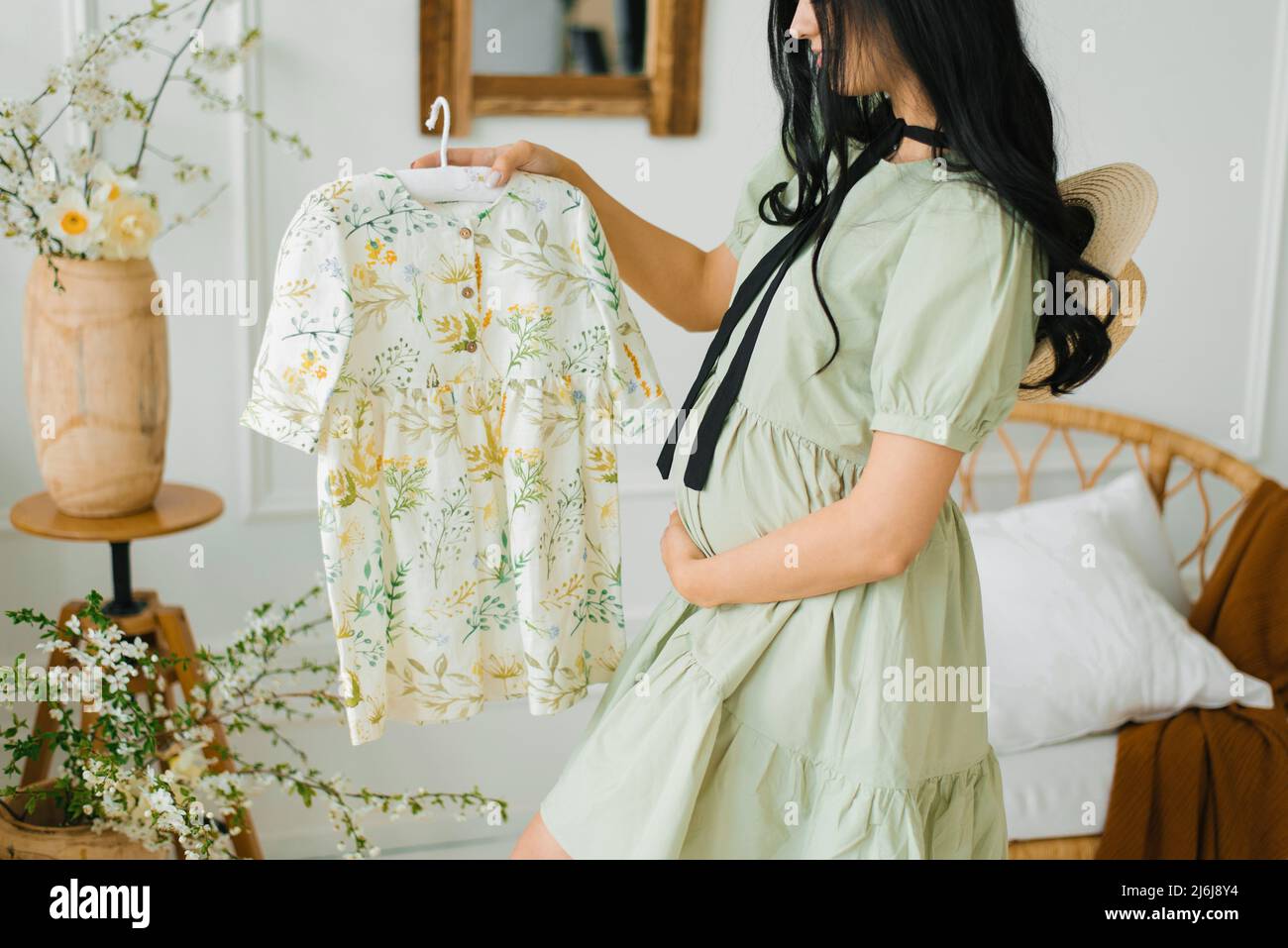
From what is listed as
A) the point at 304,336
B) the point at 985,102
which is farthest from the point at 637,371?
the point at 985,102

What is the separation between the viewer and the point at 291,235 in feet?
4.17

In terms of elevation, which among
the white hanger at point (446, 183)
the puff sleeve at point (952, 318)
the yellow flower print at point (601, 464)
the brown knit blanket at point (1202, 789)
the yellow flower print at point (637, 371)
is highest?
the white hanger at point (446, 183)

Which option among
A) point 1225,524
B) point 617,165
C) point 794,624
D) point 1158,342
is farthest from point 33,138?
point 1225,524

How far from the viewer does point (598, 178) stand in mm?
2240

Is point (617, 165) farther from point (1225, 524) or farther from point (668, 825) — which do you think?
point (1225, 524)

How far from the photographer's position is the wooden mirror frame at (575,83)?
2070mm

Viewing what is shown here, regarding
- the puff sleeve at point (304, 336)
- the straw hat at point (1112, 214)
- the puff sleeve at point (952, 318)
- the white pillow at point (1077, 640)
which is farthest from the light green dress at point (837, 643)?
the white pillow at point (1077, 640)

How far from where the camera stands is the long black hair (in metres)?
1.08

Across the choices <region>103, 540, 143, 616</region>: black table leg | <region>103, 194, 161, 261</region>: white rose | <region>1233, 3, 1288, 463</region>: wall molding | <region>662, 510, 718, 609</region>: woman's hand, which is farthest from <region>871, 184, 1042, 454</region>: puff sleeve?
<region>1233, 3, 1288, 463</region>: wall molding

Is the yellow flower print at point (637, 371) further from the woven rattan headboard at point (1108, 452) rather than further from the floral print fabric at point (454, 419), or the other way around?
the woven rattan headboard at point (1108, 452)

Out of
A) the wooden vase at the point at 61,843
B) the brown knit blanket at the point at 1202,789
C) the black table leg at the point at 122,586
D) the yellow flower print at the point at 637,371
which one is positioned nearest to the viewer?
the yellow flower print at the point at 637,371

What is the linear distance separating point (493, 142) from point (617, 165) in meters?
0.23

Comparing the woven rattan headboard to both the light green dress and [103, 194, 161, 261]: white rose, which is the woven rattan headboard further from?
[103, 194, 161, 261]: white rose

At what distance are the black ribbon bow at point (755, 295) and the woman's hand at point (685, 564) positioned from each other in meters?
0.07
